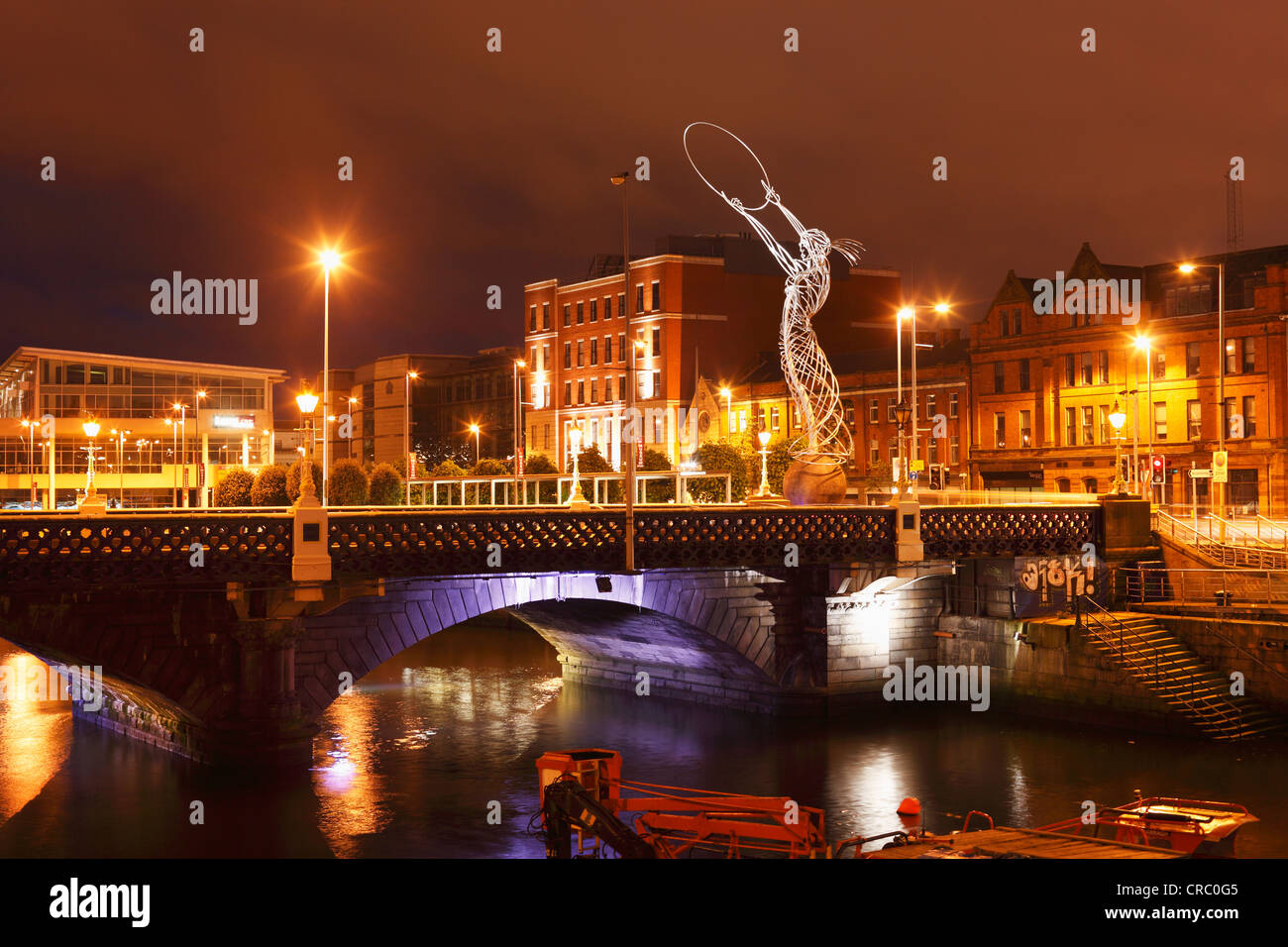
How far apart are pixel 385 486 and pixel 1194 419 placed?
4416 centimetres

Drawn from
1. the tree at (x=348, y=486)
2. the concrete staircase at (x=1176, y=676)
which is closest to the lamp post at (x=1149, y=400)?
the concrete staircase at (x=1176, y=676)

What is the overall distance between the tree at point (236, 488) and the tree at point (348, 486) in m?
8.33

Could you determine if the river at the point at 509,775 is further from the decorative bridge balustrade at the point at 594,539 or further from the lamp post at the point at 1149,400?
the lamp post at the point at 1149,400

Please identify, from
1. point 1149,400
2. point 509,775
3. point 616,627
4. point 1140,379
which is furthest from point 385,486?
point 1140,379

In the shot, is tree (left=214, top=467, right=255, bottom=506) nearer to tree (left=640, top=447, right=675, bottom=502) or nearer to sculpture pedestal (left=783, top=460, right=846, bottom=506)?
tree (left=640, top=447, right=675, bottom=502)

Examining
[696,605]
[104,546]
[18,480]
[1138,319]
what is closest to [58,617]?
[104,546]

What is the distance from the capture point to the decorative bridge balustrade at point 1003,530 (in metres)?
40.9

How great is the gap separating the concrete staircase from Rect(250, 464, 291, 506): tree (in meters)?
40.8

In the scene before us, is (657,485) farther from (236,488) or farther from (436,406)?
(436,406)

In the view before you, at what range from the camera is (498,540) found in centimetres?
3328

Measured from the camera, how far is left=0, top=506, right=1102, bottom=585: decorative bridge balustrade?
2800 cm
